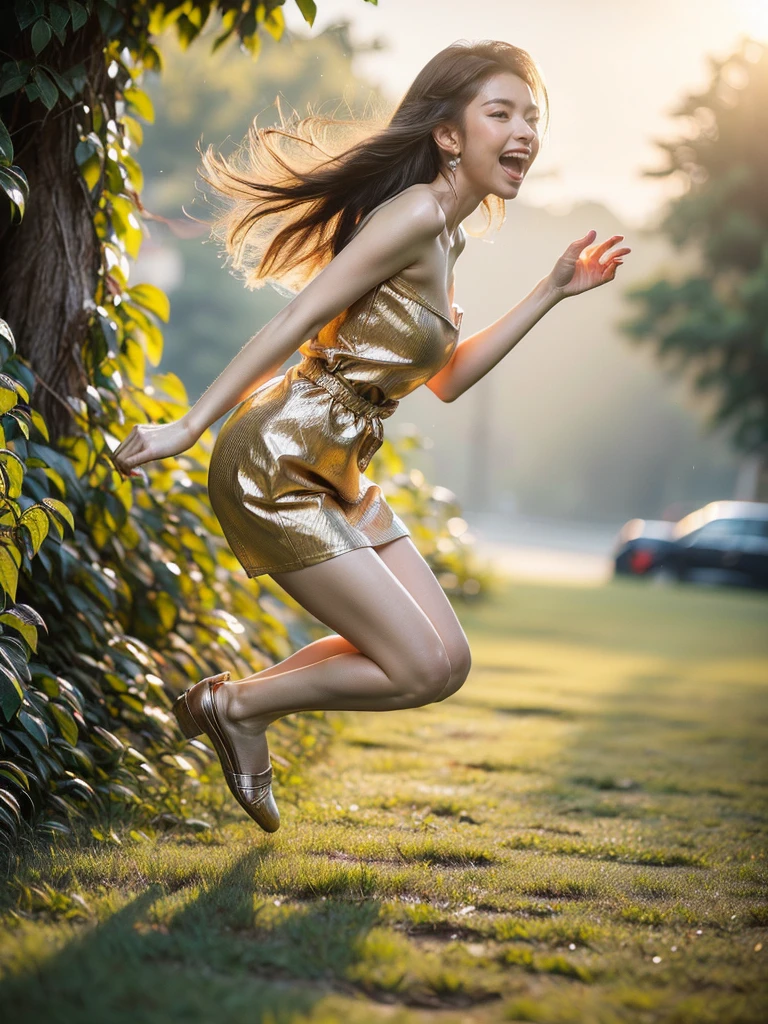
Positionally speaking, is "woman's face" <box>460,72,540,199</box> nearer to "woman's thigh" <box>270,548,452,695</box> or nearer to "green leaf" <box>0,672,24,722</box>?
"woman's thigh" <box>270,548,452,695</box>

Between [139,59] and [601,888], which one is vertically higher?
[139,59]

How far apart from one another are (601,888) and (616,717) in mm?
3626

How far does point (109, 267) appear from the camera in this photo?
11.9 feet

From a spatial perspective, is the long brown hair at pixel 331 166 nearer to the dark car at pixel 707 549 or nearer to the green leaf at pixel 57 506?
the green leaf at pixel 57 506

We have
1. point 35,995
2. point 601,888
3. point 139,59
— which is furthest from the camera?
point 139,59

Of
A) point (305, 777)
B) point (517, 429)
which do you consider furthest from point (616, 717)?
point (517, 429)

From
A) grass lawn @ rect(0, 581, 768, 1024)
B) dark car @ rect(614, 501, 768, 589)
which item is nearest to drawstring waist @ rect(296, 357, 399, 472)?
grass lawn @ rect(0, 581, 768, 1024)

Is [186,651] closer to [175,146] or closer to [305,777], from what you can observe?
[305,777]

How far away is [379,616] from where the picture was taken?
2732 millimetres

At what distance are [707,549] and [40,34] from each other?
17.7 metres

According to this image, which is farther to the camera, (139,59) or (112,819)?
(139,59)

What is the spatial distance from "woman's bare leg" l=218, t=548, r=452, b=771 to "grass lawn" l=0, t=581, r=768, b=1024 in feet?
1.39

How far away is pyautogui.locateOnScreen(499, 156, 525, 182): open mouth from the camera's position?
299 cm

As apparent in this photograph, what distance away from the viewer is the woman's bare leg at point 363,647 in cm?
274
